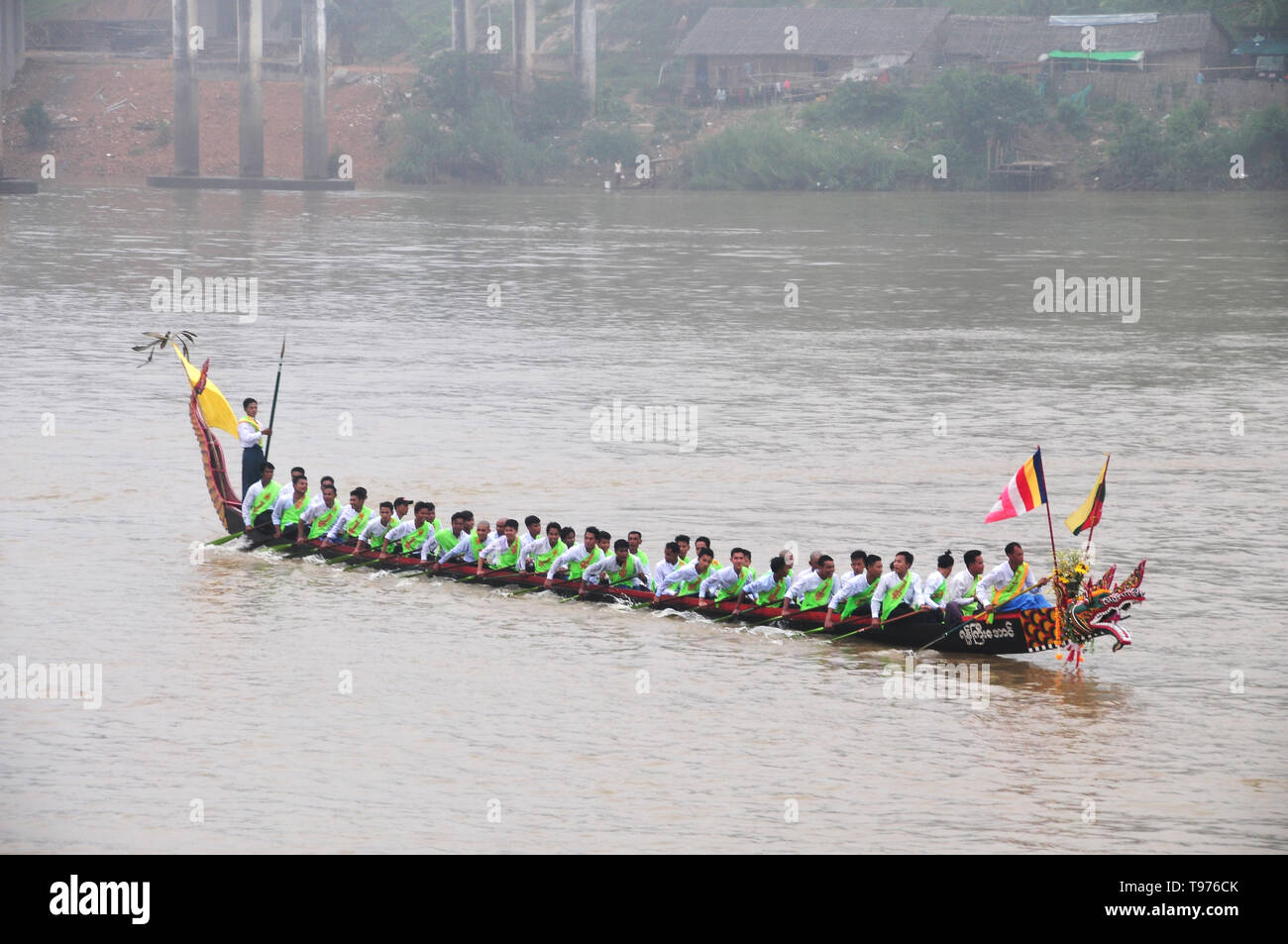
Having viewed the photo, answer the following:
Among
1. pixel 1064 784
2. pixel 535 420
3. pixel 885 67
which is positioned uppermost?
pixel 885 67

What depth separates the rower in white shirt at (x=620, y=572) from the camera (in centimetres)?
2064

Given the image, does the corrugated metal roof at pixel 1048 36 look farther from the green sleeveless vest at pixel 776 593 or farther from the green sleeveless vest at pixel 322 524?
the green sleeveless vest at pixel 776 593


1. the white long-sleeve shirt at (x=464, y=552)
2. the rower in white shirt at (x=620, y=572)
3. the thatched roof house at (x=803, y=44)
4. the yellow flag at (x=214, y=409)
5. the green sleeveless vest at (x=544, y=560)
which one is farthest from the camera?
the thatched roof house at (x=803, y=44)

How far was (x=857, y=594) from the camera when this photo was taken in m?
19.2

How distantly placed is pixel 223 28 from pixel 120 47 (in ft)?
17.0

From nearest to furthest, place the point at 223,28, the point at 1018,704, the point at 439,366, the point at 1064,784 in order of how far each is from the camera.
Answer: the point at 1064,784, the point at 1018,704, the point at 439,366, the point at 223,28

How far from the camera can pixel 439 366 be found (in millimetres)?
35875

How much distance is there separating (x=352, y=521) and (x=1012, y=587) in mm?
8013

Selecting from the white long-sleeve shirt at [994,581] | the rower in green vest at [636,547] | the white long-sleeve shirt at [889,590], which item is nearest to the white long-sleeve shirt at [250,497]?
the rower in green vest at [636,547]

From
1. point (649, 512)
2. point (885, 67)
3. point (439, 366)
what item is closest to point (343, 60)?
point (885, 67)

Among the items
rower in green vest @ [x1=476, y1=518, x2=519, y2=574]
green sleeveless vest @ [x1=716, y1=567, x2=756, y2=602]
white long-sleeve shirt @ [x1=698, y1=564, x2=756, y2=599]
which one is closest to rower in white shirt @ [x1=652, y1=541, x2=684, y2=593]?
white long-sleeve shirt @ [x1=698, y1=564, x2=756, y2=599]

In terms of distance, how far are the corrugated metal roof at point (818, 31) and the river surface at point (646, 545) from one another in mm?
29350

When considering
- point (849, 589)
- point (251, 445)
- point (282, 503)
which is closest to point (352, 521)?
point (282, 503)
